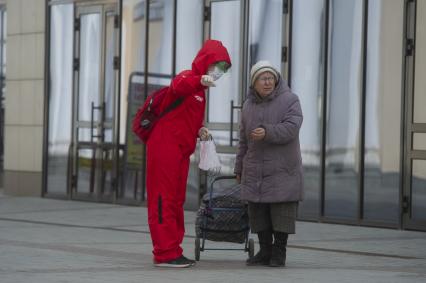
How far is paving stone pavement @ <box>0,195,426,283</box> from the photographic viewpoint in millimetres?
8062

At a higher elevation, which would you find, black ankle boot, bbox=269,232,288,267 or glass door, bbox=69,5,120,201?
glass door, bbox=69,5,120,201

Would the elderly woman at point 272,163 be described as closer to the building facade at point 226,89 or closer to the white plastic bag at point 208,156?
the white plastic bag at point 208,156

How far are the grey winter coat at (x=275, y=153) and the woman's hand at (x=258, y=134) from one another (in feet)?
0.17

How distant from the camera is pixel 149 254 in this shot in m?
9.67

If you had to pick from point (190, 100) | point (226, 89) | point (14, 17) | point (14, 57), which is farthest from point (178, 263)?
point (14, 17)

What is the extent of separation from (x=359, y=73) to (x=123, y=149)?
14.3 feet

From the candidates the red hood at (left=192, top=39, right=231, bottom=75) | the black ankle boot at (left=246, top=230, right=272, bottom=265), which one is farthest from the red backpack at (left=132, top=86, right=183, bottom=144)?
the black ankle boot at (left=246, top=230, right=272, bottom=265)

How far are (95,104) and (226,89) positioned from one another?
2.75 metres

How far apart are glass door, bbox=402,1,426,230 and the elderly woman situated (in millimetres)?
4048

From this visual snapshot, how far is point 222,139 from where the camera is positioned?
14594 mm

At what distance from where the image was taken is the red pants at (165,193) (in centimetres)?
862

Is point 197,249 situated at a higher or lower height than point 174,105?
lower

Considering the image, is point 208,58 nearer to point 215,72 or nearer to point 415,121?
point 215,72

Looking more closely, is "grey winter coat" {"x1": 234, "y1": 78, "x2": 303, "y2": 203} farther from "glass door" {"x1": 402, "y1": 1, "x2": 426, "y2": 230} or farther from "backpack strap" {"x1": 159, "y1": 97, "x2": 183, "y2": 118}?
"glass door" {"x1": 402, "y1": 1, "x2": 426, "y2": 230}
